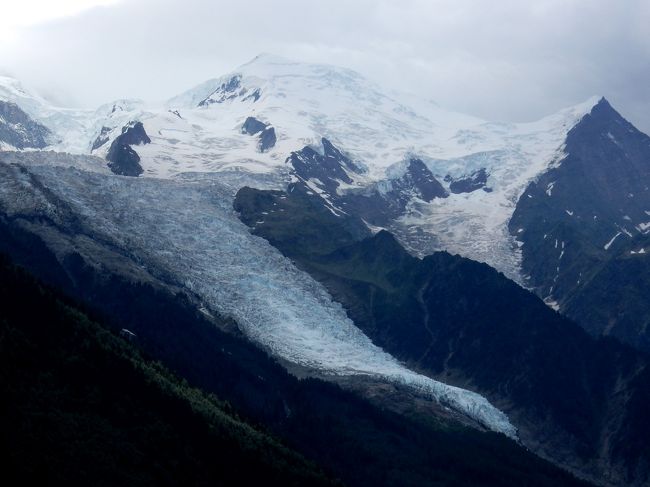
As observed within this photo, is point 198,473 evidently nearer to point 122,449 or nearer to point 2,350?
point 122,449

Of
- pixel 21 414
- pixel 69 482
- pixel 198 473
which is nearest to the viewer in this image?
pixel 69 482

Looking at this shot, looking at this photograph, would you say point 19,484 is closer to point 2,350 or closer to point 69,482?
point 69,482

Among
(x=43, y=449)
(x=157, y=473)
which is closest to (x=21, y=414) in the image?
(x=43, y=449)

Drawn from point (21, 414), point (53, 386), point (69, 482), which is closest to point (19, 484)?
point (69, 482)

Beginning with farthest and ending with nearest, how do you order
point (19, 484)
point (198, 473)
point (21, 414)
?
point (198, 473) → point (21, 414) → point (19, 484)

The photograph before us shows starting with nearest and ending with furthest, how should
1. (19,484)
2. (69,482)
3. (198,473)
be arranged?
(19,484) < (69,482) < (198,473)

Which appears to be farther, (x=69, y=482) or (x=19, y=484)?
(x=69, y=482)

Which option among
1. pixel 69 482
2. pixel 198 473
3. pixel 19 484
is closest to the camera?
pixel 19 484

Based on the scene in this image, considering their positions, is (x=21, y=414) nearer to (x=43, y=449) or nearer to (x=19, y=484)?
(x=43, y=449)

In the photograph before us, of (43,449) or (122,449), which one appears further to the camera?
(122,449)
